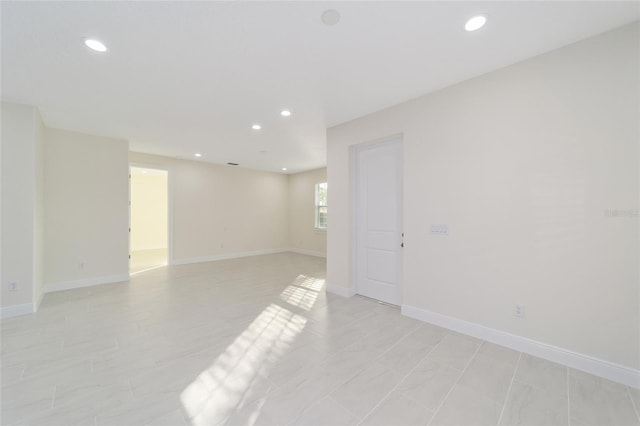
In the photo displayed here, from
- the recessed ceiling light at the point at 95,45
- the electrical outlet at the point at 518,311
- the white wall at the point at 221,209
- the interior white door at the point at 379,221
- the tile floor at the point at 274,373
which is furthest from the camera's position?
the white wall at the point at 221,209

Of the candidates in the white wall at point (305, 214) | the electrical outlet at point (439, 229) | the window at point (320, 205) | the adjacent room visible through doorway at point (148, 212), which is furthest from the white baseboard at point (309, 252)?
the electrical outlet at point (439, 229)

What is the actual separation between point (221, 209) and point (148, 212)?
384 cm

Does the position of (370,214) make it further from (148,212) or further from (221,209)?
(148,212)

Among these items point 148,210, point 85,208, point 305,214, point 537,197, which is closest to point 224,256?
point 305,214

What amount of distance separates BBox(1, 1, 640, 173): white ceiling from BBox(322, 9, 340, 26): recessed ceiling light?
1.3 inches

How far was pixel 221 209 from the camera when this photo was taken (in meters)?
7.10

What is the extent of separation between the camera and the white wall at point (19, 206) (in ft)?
10.1

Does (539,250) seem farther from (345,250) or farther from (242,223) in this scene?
(242,223)

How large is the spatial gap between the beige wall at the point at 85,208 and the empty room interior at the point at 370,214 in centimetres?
6

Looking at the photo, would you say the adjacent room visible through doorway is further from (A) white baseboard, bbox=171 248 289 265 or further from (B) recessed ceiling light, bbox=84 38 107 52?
(B) recessed ceiling light, bbox=84 38 107 52

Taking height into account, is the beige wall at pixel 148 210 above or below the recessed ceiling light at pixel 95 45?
below

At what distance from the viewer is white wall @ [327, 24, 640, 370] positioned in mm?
1910

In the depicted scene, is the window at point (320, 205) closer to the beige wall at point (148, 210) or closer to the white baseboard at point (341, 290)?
the white baseboard at point (341, 290)

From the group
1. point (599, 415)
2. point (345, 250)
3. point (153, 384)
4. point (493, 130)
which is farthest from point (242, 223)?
point (599, 415)
